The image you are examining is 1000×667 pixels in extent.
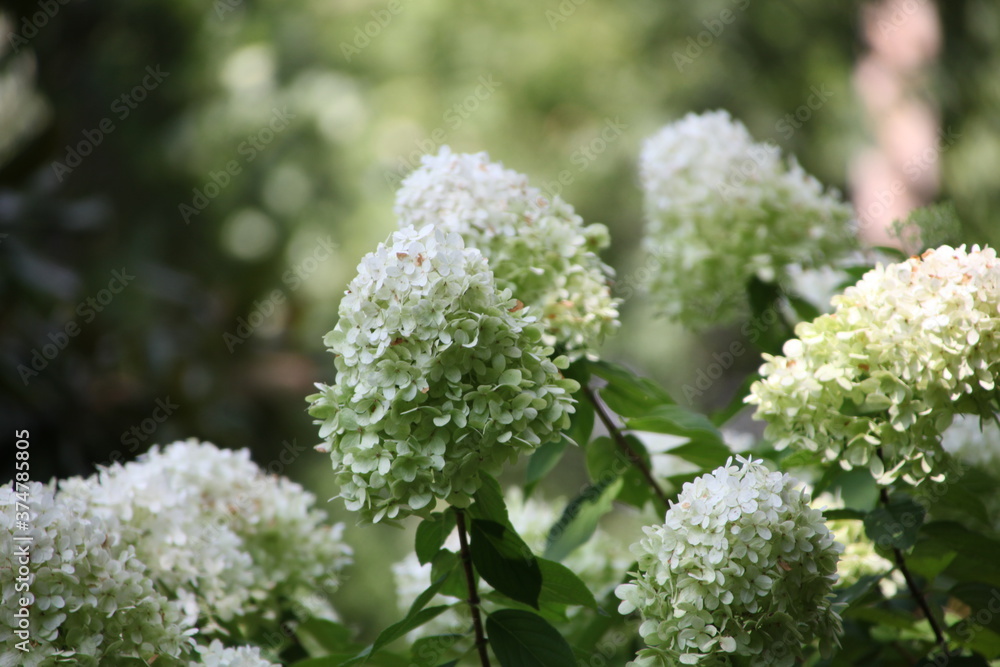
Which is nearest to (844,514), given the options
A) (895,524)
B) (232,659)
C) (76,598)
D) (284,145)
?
(895,524)

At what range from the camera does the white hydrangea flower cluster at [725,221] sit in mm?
1213

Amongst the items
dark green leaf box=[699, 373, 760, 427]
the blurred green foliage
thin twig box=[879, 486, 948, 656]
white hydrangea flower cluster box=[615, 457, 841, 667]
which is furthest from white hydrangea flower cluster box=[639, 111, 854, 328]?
the blurred green foliage

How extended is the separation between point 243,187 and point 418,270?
3374 millimetres

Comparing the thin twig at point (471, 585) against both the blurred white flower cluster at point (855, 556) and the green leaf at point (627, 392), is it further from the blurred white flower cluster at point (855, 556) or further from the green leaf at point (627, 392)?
the blurred white flower cluster at point (855, 556)

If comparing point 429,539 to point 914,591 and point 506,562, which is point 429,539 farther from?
point 914,591

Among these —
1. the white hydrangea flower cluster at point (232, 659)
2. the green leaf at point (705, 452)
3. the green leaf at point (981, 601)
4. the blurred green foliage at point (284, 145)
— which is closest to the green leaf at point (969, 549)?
the green leaf at point (981, 601)

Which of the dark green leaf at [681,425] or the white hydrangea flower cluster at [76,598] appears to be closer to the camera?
the white hydrangea flower cluster at [76,598]

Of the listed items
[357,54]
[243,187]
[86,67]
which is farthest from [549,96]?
[86,67]

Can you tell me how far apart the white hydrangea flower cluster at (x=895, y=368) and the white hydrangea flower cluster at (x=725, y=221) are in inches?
15.3

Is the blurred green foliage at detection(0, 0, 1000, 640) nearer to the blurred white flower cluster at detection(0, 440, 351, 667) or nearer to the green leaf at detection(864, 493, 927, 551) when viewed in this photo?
the blurred white flower cluster at detection(0, 440, 351, 667)

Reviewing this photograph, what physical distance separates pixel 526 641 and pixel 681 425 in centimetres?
28

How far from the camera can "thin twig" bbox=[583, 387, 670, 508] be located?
0.98 metres

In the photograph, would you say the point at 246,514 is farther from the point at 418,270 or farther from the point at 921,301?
the point at 921,301

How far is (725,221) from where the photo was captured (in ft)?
4.03
